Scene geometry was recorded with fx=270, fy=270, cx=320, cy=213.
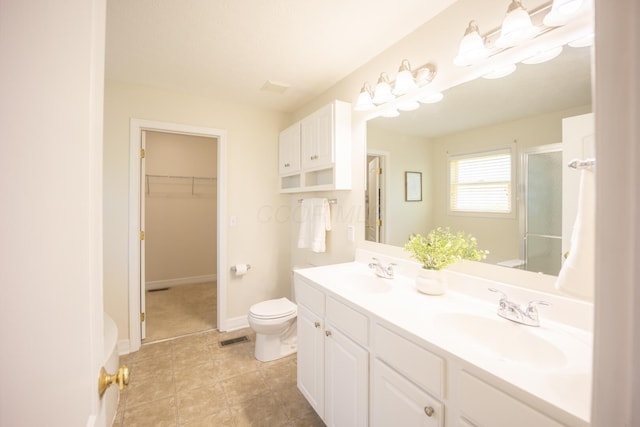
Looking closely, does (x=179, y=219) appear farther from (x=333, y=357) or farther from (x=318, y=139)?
(x=333, y=357)

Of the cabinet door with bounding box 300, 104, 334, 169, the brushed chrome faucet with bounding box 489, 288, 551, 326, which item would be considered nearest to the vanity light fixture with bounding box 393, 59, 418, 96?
the cabinet door with bounding box 300, 104, 334, 169

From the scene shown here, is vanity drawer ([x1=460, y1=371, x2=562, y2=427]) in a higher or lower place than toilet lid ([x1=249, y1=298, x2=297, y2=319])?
higher

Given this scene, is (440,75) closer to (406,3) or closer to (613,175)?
(406,3)

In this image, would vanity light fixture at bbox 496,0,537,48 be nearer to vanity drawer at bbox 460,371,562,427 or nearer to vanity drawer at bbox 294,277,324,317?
vanity drawer at bbox 460,371,562,427

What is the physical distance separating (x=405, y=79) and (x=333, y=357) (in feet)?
5.38

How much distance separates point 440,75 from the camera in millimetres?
1535

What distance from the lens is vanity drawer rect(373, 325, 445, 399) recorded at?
2.90 ft

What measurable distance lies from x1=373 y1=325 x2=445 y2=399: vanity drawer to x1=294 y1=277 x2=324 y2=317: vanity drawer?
0.45 meters

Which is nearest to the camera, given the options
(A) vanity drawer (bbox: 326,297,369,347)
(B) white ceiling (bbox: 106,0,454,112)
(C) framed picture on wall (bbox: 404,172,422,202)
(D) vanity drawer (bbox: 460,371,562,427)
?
(D) vanity drawer (bbox: 460,371,562,427)

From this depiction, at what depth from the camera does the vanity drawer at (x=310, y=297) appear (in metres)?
1.54

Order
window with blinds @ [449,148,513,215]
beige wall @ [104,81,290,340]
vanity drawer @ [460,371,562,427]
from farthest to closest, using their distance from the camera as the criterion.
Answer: beige wall @ [104,81,290,340] < window with blinds @ [449,148,513,215] < vanity drawer @ [460,371,562,427]

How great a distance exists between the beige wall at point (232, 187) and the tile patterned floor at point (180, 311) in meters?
0.39

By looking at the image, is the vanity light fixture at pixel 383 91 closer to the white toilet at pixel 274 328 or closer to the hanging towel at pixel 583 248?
the hanging towel at pixel 583 248

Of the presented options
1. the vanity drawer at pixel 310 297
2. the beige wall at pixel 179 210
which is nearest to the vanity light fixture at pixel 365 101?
the vanity drawer at pixel 310 297
